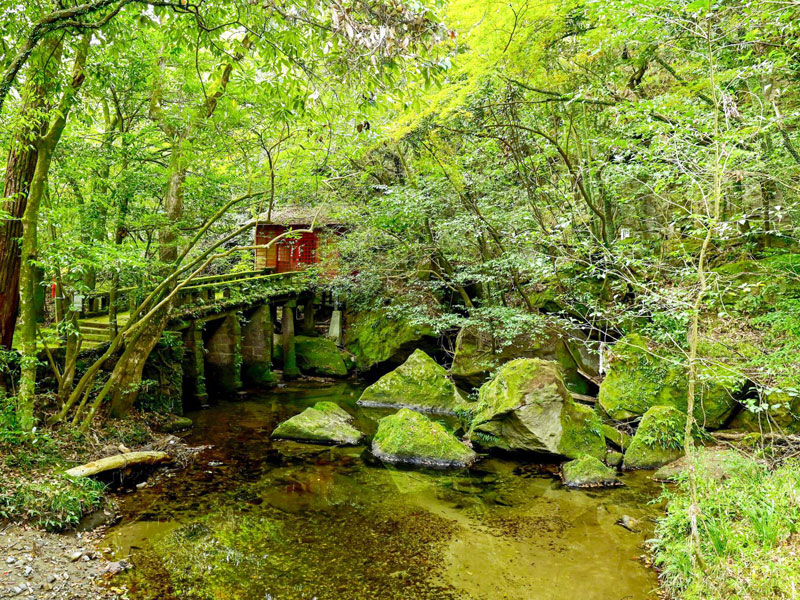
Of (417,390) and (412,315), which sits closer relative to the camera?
(417,390)

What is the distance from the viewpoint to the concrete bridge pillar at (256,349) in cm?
1656

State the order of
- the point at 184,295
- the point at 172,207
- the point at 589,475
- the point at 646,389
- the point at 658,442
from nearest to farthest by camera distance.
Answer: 1. the point at 589,475
2. the point at 658,442
3. the point at 646,389
4. the point at 172,207
5. the point at 184,295

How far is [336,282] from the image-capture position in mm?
17125

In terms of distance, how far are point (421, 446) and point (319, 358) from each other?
9.77 metres

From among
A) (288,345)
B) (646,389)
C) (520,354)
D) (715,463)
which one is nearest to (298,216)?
(288,345)

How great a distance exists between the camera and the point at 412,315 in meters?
14.8

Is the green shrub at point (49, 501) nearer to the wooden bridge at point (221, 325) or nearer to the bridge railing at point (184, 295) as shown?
the wooden bridge at point (221, 325)

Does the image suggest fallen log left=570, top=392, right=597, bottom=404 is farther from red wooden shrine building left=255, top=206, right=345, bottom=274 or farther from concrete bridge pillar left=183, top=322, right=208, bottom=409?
red wooden shrine building left=255, top=206, right=345, bottom=274

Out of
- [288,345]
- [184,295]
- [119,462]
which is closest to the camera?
[119,462]

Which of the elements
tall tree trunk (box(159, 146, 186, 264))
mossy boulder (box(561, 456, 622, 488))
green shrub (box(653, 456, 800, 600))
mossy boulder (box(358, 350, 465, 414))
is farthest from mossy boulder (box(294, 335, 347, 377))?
green shrub (box(653, 456, 800, 600))

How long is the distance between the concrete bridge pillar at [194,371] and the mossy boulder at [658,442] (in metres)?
10.6

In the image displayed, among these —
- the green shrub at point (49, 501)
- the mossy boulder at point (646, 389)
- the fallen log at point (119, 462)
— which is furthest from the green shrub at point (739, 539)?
the fallen log at point (119, 462)

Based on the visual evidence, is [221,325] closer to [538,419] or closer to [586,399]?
[538,419]

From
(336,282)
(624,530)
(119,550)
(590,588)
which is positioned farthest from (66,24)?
(336,282)
